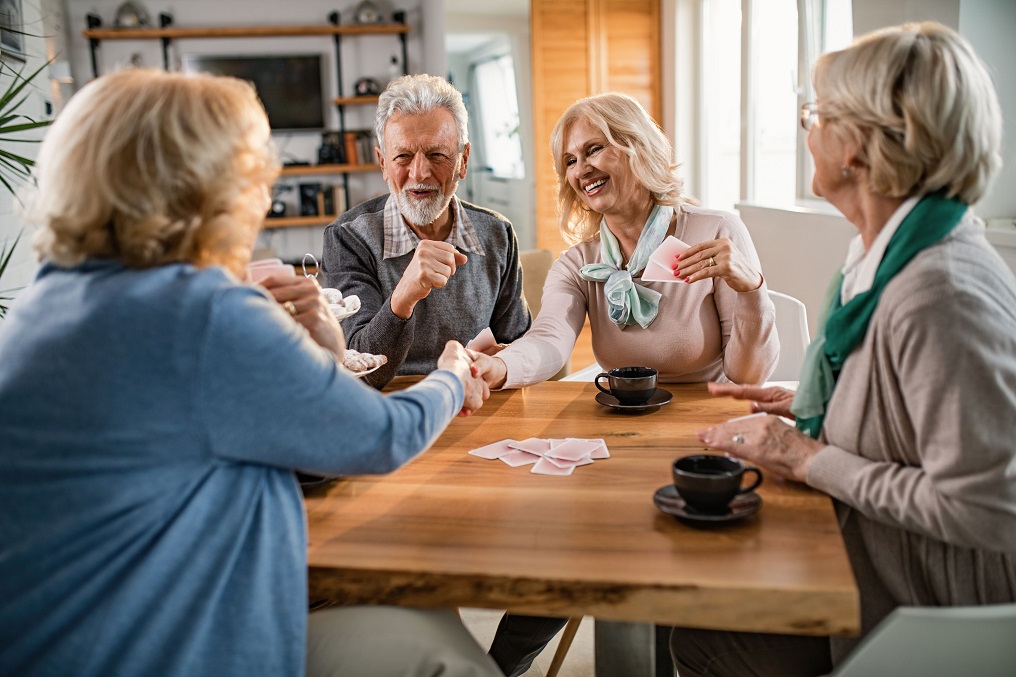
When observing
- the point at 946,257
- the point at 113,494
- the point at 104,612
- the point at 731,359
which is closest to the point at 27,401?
the point at 113,494

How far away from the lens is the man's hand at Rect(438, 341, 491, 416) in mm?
1536

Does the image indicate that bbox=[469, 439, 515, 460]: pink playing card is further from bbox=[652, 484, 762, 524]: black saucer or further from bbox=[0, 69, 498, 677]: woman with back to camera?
bbox=[0, 69, 498, 677]: woman with back to camera

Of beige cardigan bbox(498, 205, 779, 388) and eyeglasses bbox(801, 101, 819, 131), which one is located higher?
eyeglasses bbox(801, 101, 819, 131)

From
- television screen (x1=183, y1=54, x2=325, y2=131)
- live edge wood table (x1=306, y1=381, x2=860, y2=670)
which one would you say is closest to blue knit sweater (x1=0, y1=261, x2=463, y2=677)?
live edge wood table (x1=306, y1=381, x2=860, y2=670)

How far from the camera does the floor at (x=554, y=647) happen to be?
236cm

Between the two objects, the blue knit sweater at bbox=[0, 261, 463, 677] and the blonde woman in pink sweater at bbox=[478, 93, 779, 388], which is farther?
the blonde woman in pink sweater at bbox=[478, 93, 779, 388]

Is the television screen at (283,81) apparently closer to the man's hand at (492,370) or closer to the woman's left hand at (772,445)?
the man's hand at (492,370)

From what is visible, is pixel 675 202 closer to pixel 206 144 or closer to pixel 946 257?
pixel 946 257

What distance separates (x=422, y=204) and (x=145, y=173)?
1428 mm

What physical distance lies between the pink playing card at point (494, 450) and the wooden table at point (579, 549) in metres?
0.02

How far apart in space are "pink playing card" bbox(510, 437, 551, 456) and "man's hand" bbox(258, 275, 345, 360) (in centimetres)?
38

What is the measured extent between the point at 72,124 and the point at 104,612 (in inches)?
23.1

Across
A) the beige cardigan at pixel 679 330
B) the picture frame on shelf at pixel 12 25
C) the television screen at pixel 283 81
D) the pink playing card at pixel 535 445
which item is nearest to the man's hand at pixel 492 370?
the beige cardigan at pixel 679 330

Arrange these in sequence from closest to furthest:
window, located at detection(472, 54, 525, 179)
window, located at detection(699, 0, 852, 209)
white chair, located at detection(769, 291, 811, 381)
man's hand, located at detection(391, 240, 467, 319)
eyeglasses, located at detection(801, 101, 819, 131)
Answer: eyeglasses, located at detection(801, 101, 819, 131) → man's hand, located at detection(391, 240, 467, 319) → white chair, located at detection(769, 291, 811, 381) → window, located at detection(699, 0, 852, 209) → window, located at detection(472, 54, 525, 179)
